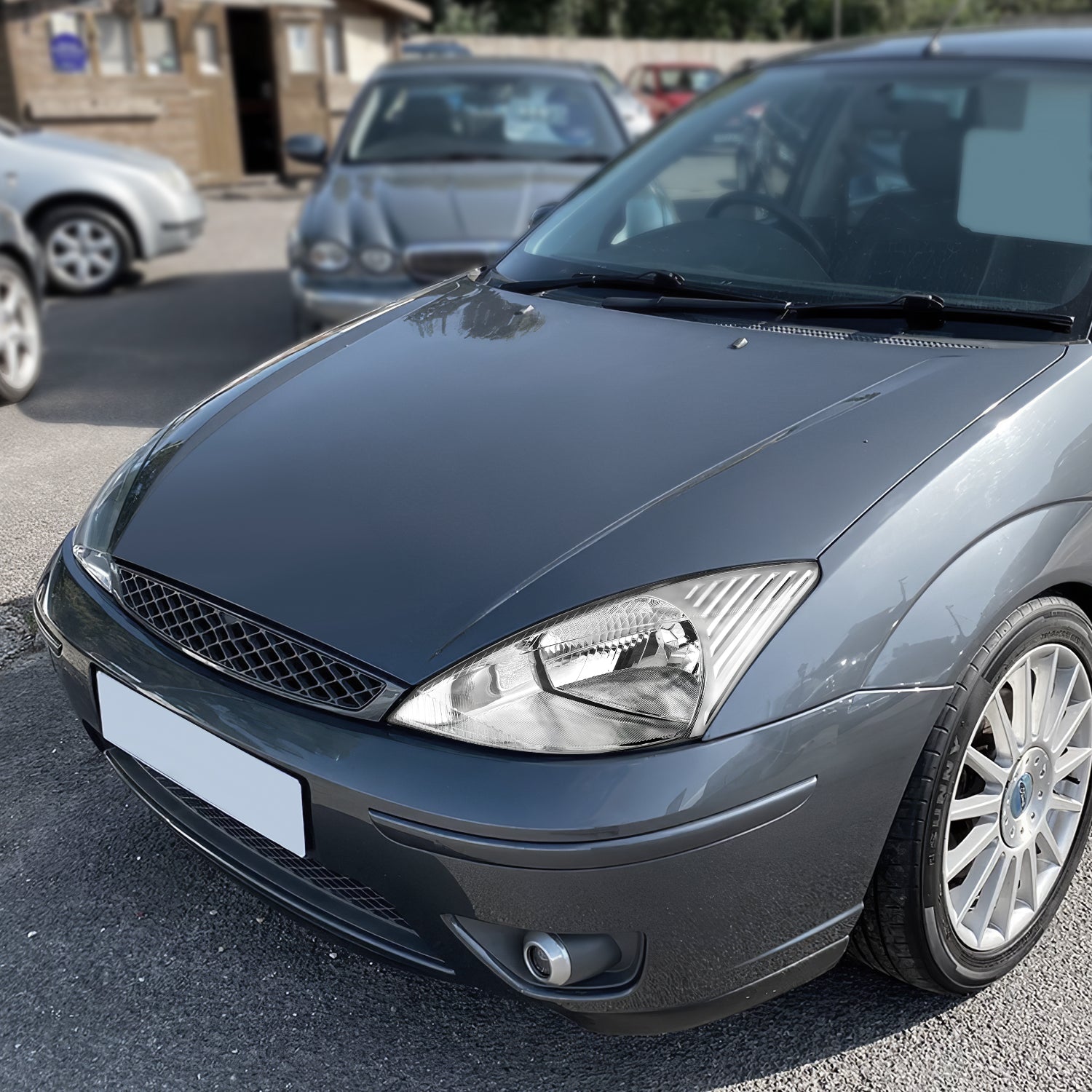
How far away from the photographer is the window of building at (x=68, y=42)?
1259cm

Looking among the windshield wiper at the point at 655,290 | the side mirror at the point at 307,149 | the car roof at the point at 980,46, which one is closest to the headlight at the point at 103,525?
the windshield wiper at the point at 655,290

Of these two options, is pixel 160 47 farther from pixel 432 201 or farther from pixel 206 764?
pixel 206 764

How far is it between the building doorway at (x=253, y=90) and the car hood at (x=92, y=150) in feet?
26.4

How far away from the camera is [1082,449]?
202 cm

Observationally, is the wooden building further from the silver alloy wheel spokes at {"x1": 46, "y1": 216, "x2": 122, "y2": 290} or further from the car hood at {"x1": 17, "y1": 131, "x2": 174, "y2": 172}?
the silver alloy wheel spokes at {"x1": 46, "y1": 216, "x2": 122, "y2": 290}

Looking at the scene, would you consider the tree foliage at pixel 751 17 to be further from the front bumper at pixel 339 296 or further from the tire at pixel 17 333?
the tire at pixel 17 333

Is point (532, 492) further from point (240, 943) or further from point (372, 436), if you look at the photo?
point (240, 943)

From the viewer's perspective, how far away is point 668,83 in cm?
2189

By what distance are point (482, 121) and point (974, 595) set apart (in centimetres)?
551

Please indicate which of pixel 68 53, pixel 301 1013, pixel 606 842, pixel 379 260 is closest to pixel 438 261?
pixel 379 260

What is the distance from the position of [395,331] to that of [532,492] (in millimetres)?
950

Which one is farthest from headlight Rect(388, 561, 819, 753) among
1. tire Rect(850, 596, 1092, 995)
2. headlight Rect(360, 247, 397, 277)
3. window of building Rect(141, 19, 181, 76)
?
window of building Rect(141, 19, 181, 76)

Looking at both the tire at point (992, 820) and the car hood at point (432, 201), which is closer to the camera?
the tire at point (992, 820)

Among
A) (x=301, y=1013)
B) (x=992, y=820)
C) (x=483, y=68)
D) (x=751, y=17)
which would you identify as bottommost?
(x=301, y=1013)
